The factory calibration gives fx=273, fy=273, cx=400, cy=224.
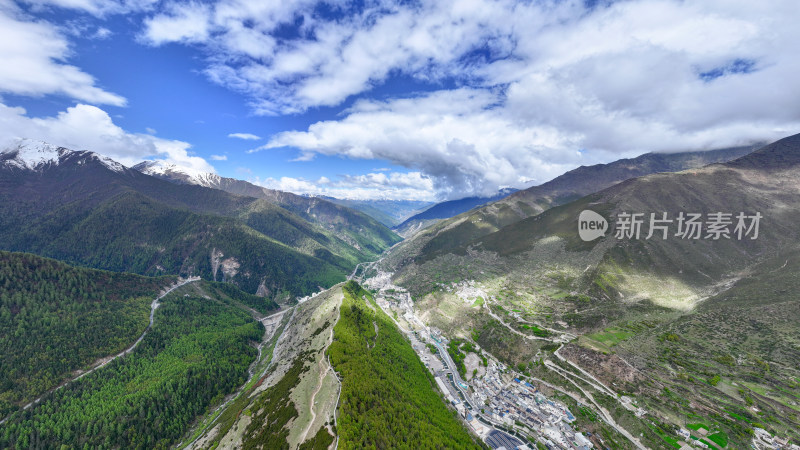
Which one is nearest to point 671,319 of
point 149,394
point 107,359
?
point 149,394

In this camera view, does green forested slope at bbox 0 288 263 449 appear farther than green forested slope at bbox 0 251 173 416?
No

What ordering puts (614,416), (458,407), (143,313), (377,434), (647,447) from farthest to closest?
(143,313) → (458,407) → (614,416) → (647,447) → (377,434)

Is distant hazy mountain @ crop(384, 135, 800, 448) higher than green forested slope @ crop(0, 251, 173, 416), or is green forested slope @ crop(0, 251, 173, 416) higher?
distant hazy mountain @ crop(384, 135, 800, 448)

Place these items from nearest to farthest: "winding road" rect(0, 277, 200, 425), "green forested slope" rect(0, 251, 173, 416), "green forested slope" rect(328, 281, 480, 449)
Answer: "green forested slope" rect(328, 281, 480, 449) < "winding road" rect(0, 277, 200, 425) < "green forested slope" rect(0, 251, 173, 416)

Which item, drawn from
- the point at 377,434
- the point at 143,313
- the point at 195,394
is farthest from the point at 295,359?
the point at 143,313

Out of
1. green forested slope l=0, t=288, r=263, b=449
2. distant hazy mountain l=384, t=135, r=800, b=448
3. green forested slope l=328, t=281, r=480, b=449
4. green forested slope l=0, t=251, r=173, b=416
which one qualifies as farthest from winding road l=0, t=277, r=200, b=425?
distant hazy mountain l=384, t=135, r=800, b=448

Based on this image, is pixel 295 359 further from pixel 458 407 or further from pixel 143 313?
pixel 143 313

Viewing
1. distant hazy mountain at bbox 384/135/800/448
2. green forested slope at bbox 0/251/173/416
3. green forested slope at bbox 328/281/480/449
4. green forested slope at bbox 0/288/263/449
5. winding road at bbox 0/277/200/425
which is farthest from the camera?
green forested slope at bbox 0/251/173/416

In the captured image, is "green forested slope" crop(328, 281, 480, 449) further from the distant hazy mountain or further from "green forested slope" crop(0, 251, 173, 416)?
"green forested slope" crop(0, 251, 173, 416)
